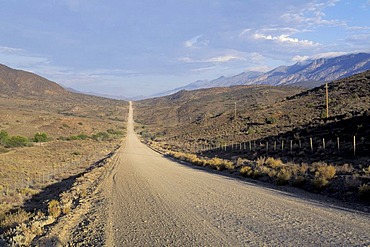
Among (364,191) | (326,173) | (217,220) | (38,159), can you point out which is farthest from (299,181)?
(38,159)

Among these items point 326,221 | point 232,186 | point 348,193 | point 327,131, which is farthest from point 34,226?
point 327,131

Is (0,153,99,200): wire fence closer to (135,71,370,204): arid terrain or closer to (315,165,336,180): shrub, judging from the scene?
(135,71,370,204): arid terrain

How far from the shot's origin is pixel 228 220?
28.7ft

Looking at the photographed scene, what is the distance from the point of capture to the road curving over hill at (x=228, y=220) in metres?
7.09

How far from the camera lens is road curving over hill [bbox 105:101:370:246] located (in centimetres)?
709

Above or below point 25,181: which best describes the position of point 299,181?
above

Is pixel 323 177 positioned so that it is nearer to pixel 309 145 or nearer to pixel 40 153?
pixel 309 145

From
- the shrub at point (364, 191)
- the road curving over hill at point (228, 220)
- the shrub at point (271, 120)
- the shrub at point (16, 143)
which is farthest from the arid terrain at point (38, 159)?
the shrub at point (271, 120)

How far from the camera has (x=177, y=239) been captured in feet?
24.0

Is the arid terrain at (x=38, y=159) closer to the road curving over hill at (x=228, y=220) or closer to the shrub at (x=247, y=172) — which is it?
the road curving over hill at (x=228, y=220)

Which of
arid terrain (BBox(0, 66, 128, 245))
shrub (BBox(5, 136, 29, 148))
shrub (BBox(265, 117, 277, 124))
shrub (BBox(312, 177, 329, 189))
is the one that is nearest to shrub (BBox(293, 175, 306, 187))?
A: shrub (BBox(312, 177, 329, 189))

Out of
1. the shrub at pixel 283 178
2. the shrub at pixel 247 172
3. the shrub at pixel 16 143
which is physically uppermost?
the shrub at pixel 283 178

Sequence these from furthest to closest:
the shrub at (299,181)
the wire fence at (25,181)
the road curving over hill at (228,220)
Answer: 1. the wire fence at (25,181)
2. the shrub at (299,181)
3. the road curving over hill at (228,220)

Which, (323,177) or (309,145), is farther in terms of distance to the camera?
(309,145)
